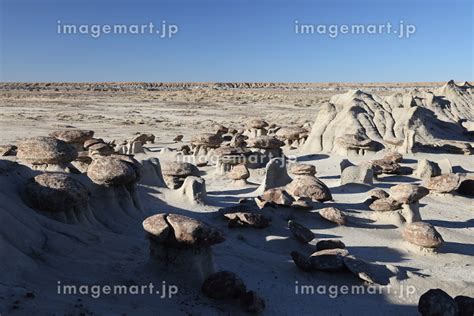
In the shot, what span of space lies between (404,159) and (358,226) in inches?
312

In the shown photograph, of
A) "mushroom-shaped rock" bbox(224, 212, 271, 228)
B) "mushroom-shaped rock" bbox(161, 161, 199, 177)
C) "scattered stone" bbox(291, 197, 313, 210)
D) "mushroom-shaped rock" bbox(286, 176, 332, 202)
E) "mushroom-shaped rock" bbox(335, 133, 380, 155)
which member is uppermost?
"mushroom-shaped rock" bbox(335, 133, 380, 155)

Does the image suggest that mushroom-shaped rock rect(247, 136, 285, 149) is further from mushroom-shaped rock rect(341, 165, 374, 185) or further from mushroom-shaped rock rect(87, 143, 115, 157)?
mushroom-shaped rock rect(87, 143, 115, 157)

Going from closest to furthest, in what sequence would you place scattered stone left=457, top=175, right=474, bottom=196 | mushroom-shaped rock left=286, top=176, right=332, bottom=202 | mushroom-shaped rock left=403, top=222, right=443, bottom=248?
mushroom-shaped rock left=403, top=222, right=443, bottom=248, mushroom-shaped rock left=286, top=176, right=332, bottom=202, scattered stone left=457, top=175, right=474, bottom=196

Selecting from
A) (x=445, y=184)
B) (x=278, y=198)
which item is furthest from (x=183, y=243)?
(x=445, y=184)

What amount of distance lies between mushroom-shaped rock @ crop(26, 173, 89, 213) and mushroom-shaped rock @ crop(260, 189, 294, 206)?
17.9 ft

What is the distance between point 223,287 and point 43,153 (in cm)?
623

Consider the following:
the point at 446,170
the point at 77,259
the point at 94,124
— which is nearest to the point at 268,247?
the point at 77,259

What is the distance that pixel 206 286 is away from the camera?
6848 mm

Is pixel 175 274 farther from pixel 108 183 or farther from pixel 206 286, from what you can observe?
pixel 108 183

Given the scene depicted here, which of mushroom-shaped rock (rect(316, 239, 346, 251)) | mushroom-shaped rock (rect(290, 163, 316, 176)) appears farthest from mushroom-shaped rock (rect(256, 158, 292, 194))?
mushroom-shaped rock (rect(316, 239, 346, 251))

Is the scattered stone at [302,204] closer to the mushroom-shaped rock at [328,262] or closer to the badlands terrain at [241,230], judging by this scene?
the badlands terrain at [241,230]

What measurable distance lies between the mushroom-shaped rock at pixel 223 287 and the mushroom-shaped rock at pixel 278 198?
552 cm

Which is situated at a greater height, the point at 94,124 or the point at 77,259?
the point at 94,124

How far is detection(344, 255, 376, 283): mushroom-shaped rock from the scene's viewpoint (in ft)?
27.1
